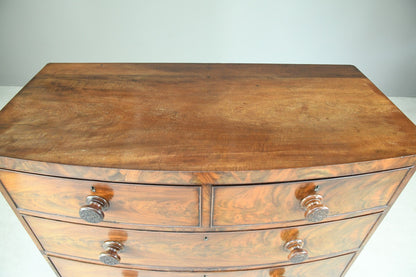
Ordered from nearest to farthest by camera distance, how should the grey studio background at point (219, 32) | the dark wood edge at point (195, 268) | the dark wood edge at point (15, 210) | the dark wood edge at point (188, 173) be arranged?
the dark wood edge at point (188, 173)
the dark wood edge at point (15, 210)
the dark wood edge at point (195, 268)
the grey studio background at point (219, 32)

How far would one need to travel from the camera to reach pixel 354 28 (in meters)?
1.73

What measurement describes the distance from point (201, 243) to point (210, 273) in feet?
0.58

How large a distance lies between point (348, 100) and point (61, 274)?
3.60 feet

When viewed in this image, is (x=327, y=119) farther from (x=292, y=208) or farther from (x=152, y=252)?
(x=152, y=252)

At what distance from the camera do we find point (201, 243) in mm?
793

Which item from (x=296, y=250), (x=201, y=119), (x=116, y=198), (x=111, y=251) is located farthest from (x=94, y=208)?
(x=296, y=250)

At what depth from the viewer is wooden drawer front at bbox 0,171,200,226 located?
0.67 metres

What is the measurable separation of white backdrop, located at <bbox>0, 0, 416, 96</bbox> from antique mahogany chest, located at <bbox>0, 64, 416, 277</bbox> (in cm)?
84

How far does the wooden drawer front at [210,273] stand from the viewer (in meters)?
0.91

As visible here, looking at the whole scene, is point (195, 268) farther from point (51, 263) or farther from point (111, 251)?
point (51, 263)

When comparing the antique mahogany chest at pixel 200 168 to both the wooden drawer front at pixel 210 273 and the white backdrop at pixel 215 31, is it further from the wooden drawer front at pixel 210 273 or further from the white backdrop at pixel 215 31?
the white backdrop at pixel 215 31

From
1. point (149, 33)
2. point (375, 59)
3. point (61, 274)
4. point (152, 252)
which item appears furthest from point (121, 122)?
point (375, 59)

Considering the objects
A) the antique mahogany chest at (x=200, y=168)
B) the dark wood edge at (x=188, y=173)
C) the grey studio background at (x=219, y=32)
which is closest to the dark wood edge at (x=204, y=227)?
the antique mahogany chest at (x=200, y=168)

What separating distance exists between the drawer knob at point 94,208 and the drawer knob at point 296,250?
51 centimetres
